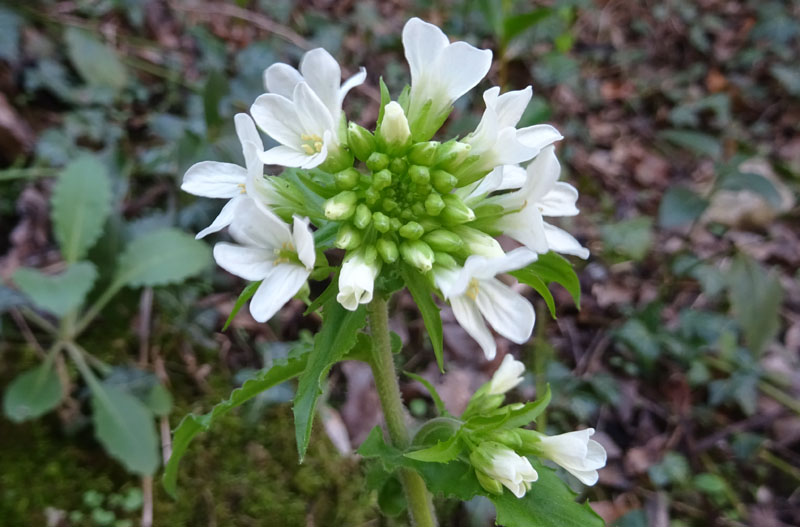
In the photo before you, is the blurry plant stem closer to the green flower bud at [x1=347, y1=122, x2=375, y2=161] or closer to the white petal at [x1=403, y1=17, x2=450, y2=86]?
the green flower bud at [x1=347, y1=122, x2=375, y2=161]

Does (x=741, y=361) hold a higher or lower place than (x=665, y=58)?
lower

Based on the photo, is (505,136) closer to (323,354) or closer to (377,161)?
(377,161)

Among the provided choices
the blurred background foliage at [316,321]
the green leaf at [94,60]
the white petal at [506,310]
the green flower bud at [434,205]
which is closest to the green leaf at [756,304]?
the blurred background foliage at [316,321]

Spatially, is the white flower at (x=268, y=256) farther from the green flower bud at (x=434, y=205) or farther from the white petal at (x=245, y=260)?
the green flower bud at (x=434, y=205)

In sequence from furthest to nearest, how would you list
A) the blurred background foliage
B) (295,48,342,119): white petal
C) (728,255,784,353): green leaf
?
(728,255,784,353): green leaf, the blurred background foliage, (295,48,342,119): white petal

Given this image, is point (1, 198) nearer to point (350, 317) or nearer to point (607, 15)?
point (350, 317)

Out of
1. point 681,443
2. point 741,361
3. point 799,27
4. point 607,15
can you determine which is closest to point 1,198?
point 681,443

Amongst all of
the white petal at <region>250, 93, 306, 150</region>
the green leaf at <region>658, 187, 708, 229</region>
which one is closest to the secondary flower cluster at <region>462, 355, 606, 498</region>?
the white petal at <region>250, 93, 306, 150</region>
